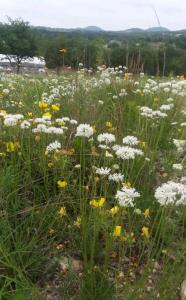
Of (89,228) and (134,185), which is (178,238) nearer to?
(134,185)

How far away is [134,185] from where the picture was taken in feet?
9.86

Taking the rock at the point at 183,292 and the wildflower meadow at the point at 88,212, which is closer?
the wildflower meadow at the point at 88,212

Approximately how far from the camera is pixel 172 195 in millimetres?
1831

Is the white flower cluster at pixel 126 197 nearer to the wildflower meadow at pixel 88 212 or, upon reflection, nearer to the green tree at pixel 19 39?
the wildflower meadow at pixel 88 212

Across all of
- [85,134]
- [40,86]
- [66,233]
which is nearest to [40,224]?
[66,233]

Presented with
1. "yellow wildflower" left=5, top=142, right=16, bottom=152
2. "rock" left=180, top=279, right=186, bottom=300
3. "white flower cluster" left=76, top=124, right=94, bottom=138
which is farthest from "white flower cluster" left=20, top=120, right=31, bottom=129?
"rock" left=180, top=279, right=186, bottom=300

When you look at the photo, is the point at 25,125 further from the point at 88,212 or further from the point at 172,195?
the point at 172,195

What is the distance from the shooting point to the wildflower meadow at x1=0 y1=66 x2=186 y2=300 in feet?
6.70

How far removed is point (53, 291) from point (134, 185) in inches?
39.5

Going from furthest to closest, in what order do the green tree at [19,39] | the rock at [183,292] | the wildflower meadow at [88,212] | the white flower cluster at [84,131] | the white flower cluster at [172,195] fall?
1. the green tree at [19,39]
2. the white flower cluster at [84,131]
3. the rock at [183,292]
4. the wildflower meadow at [88,212]
5. the white flower cluster at [172,195]

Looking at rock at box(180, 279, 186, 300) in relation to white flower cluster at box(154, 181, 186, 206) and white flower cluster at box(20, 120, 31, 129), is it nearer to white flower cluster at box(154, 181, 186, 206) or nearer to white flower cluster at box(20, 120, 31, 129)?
white flower cluster at box(154, 181, 186, 206)

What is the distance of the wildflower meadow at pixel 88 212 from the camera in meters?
2.04

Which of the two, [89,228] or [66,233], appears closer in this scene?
[89,228]

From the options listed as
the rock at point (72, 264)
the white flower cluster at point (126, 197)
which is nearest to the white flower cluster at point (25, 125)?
the rock at point (72, 264)
